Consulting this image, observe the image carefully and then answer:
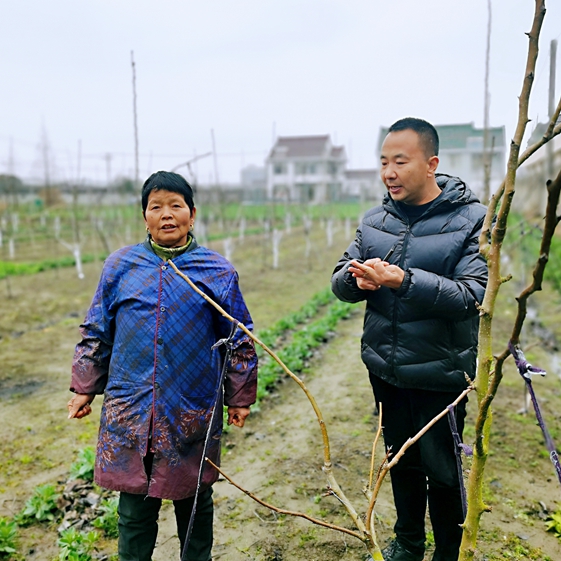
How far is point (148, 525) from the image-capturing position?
217 centimetres

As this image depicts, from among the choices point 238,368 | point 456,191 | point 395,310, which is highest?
point 456,191

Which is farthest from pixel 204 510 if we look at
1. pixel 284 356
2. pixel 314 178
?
pixel 314 178

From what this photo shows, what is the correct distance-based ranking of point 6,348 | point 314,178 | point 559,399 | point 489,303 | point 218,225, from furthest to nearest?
point 314,178, point 218,225, point 6,348, point 559,399, point 489,303

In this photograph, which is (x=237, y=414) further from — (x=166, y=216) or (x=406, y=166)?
(x=406, y=166)

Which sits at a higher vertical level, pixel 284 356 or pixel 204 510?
pixel 204 510

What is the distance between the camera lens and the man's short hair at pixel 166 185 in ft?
7.10

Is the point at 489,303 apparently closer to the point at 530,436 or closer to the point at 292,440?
the point at 292,440

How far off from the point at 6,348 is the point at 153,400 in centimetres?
599

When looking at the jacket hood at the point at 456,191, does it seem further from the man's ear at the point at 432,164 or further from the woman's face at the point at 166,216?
the woman's face at the point at 166,216

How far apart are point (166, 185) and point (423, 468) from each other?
155cm

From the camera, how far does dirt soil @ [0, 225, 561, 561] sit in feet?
9.27

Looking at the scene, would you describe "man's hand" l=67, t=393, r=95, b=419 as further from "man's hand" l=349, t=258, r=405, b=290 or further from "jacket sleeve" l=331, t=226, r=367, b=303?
"man's hand" l=349, t=258, r=405, b=290

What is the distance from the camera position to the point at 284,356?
5.97 meters

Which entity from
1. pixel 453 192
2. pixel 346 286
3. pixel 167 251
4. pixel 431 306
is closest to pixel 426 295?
pixel 431 306
